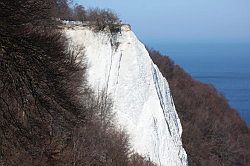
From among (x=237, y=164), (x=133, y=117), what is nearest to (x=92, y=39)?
(x=133, y=117)

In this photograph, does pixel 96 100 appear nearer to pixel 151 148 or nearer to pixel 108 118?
pixel 108 118

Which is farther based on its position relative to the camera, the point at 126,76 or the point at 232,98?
the point at 232,98

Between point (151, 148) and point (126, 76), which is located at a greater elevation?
point (126, 76)

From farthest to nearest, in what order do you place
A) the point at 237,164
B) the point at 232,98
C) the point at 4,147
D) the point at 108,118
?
1. the point at 232,98
2. the point at 237,164
3. the point at 108,118
4. the point at 4,147

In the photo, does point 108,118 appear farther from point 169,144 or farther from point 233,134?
point 233,134

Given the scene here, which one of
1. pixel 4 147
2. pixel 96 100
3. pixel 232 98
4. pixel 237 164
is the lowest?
pixel 232 98

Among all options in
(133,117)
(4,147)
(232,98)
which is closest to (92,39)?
(133,117)

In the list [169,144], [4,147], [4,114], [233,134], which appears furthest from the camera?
[233,134]
